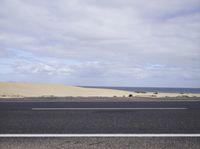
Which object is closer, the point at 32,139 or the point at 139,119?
the point at 32,139

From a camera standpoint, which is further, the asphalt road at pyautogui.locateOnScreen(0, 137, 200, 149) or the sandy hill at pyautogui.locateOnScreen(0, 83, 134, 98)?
the sandy hill at pyautogui.locateOnScreen(0, 83, 134, 98)

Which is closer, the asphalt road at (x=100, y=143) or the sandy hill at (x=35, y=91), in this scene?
the asphalt road at (x=100, y=143)

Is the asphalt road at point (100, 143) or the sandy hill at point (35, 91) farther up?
the sandy hill at point (35, 91)

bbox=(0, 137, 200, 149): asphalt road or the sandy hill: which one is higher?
the sandy hill

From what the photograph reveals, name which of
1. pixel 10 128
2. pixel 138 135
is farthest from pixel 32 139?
pixel 138 135

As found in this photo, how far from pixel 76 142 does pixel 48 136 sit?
85 centimetres

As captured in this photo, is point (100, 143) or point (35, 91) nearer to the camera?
point (100, 143)

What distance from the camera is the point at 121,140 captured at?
20.6 feet

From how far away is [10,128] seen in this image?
7.71 meters

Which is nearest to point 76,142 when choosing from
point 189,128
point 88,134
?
point 88,134

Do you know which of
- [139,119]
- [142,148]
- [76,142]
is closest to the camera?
[142,148]

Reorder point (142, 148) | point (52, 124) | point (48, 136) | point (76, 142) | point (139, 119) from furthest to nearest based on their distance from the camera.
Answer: point (139, 119)
point (52, 124)
point (48, 136)
point (76, 142)
point (142, 148)

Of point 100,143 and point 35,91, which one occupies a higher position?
point 35,91

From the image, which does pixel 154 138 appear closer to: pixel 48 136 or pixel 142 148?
pixel 142 148
